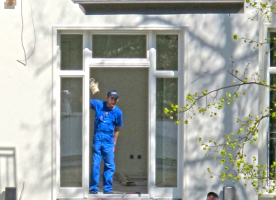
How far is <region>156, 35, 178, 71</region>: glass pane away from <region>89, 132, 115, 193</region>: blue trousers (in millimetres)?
1431

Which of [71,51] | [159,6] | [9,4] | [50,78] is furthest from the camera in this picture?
[71,51]

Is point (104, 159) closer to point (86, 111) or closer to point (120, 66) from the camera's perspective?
point (86, 111)

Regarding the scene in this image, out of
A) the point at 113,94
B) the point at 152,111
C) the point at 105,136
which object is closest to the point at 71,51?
the point at 113,94

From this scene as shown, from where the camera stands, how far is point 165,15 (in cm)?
909

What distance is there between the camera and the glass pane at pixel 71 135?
Answer: 9.41 m

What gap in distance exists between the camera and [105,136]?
9.41 meters

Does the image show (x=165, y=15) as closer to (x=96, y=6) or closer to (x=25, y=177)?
(x=96, y=6)

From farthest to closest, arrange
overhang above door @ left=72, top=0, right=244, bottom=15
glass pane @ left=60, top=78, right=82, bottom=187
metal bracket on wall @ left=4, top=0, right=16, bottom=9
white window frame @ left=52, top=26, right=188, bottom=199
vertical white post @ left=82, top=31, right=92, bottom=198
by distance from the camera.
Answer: glass pane @ left=60, top=78, right=82, bottom=187, vertical white post @ left=82, top=31, right=92, bottom=198, white window frame @ left=52, top=26, right=188, bottom=199, metal bracket on wall @ left=4, top=0, right=16, bottom=9, overhang above door @ left=72, top=0, right=244, bottom=15

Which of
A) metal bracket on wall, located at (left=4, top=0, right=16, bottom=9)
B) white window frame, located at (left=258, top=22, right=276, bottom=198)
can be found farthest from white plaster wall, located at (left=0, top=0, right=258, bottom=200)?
white window frame, located at (left=258, top=22, right=276, bottom=198)

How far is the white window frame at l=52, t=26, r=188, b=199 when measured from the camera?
30.1 ft

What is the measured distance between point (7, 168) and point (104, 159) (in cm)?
155

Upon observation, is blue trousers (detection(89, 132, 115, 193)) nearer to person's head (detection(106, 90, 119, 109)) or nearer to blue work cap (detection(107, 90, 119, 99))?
person's head (detection(106, 90, 119, 109))

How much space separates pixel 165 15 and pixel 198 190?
9.28ft

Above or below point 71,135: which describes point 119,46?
above
